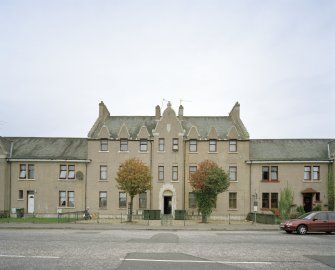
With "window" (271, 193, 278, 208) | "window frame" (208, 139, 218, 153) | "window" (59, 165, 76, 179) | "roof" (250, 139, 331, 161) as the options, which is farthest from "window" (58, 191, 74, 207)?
"window" (271, 193, 278, 208)

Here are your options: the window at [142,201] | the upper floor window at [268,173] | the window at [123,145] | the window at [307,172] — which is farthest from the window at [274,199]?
the window at [123,145]

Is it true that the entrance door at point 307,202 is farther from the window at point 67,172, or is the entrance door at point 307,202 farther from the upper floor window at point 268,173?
the window at point 67,172

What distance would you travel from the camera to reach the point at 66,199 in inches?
1962

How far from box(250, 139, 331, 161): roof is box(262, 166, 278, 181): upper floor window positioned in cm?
107

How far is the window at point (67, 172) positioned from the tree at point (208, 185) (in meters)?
16.1

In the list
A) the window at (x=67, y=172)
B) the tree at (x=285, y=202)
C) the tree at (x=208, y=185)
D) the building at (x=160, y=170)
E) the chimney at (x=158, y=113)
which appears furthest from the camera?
the chimney at (x=158, y=113)

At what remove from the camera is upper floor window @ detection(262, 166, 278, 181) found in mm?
49406

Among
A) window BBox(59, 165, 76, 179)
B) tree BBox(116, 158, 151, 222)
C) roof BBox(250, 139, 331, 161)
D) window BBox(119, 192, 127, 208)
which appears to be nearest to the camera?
tree BBox(116, 158, 151, 222)

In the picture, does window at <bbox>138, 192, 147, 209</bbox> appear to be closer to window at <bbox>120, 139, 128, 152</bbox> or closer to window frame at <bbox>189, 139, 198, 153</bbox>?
window at <bbox>120, 139, 128, 152</bbox>

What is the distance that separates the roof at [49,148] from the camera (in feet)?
165

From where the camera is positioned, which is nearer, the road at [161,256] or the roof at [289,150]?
the road at [161,256]

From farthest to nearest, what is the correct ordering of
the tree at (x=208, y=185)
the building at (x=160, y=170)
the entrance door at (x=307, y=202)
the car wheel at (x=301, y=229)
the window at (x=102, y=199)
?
the window at (x=102, y=199)
the building at (x=160, y=170)
the entrance door at (x=307, y=202)
the tree at (x=208, y=185)
the car wheel at (x=301, y=229)

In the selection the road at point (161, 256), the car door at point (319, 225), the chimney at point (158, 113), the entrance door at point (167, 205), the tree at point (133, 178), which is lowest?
the entrance door at point (167, 205)

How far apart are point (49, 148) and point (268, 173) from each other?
85.7ft
